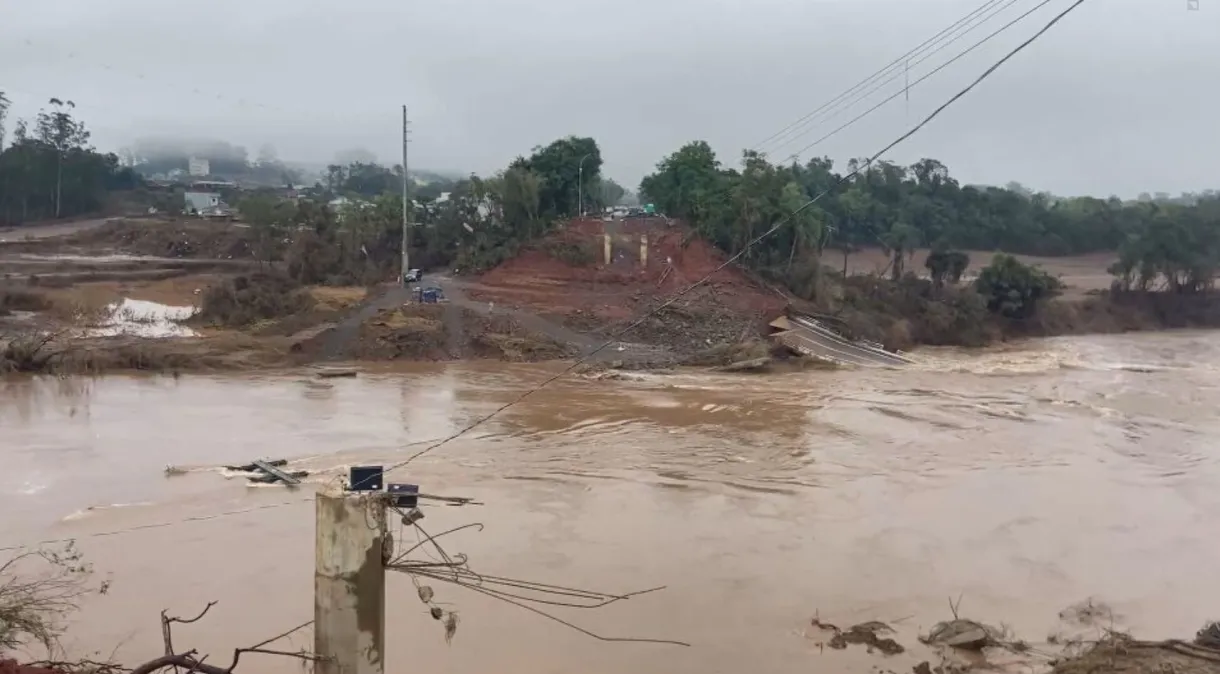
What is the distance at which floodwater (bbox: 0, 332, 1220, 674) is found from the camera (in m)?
9.02

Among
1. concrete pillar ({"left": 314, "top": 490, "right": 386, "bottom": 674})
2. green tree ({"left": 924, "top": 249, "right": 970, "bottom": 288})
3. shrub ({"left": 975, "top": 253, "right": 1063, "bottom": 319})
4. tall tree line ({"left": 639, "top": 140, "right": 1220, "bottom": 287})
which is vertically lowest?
concrete pillar ({"left": 314, "top": 490, "right": 386, "bottom": 674})

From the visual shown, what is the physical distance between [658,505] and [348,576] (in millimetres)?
8281

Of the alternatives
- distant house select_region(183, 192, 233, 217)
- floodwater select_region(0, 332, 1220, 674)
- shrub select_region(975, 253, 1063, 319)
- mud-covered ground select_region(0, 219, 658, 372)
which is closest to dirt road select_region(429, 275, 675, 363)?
mud-covered ground select_region(0, 219, 658, 372)

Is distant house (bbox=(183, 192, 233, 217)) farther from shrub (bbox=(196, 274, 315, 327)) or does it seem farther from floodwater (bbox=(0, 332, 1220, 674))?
floodwater (bbox=(0, 332, 1220, 674))

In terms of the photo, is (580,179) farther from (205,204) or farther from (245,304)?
(205,204)

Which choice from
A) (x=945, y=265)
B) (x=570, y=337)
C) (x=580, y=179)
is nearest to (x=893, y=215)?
(x=945, y=265)

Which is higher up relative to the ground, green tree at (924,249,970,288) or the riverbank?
green tree at (924,249,970,288)

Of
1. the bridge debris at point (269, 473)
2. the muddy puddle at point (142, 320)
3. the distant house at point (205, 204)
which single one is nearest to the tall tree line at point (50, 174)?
the distant house at point (205, 204)

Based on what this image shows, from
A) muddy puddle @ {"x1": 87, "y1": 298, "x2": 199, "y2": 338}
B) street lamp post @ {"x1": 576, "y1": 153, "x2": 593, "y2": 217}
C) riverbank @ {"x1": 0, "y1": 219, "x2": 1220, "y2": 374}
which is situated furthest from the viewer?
street lamp post @ {"x1": 576, "y1": 153, "x2": 593, "y2": 217}

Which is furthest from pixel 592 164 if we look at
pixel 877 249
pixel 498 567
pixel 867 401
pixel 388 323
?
pixel 498 567

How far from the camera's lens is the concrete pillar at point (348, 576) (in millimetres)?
5102

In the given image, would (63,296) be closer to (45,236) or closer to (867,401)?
(45,236)

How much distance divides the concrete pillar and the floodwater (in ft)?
9.85

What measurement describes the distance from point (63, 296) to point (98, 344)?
6341mm
